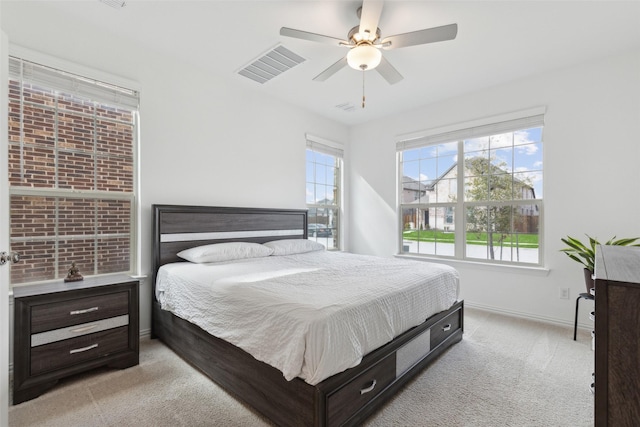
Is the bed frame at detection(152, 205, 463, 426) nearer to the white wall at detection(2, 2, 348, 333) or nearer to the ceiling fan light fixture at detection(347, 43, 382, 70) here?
the white wall at detection(2, 2, 348, 333)

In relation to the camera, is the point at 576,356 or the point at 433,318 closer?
the point at 433,318

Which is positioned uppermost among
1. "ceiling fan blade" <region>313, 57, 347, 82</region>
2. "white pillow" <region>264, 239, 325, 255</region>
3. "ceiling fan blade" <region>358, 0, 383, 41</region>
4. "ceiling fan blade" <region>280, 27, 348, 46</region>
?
"ceiling fan blade" <region>358, 0, 383, 41</region>

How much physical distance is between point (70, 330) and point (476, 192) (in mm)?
4462

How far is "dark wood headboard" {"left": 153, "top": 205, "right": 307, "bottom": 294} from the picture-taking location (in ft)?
9.56

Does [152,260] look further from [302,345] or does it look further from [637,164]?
[637,164]

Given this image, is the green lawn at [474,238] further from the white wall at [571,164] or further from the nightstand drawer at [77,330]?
the nightstand drawer at [77,330]

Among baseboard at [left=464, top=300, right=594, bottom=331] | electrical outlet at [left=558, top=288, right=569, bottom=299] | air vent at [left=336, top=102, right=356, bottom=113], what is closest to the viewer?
baseboard at [left=464, top=300, right=594, bottom=331]

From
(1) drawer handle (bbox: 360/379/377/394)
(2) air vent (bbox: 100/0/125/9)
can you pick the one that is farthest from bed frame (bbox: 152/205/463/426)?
(2) air vent (bbox: 100/0/125/9)

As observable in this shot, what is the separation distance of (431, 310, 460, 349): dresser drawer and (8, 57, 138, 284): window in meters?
2.89

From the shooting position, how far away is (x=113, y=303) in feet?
7.48

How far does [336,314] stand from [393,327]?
57 centimetres

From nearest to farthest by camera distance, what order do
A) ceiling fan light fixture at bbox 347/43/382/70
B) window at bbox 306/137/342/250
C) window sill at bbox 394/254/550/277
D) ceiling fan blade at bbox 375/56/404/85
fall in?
1. ceiling fan light fixture at bbox 347/43/382/70
2. ceiling fan blade at bbox 375/56/404/85
3. window sill at bbox 394/254/550/277
4. window at bbox 306/137/342/250

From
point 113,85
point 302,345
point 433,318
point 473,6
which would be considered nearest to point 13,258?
point 302,345

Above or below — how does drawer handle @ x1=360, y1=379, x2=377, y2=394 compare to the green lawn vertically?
below
